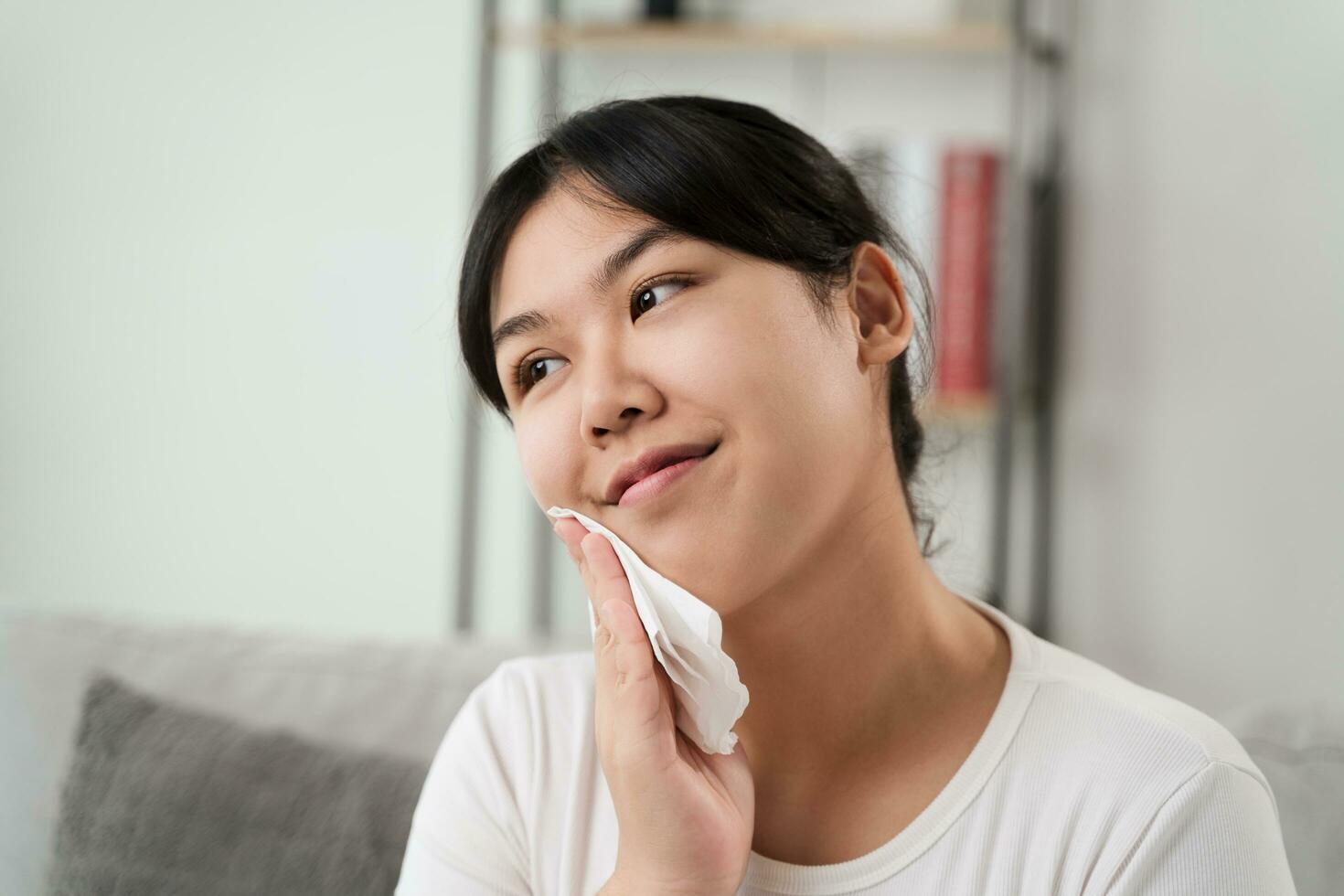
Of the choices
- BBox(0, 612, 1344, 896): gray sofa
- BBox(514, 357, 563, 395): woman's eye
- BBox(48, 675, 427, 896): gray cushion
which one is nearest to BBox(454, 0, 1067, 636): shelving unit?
BBox(0, 612, 1344, 896): gray sofa

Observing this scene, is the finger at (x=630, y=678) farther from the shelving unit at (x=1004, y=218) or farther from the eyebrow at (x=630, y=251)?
the shelving unit at (x=1004, y=218)

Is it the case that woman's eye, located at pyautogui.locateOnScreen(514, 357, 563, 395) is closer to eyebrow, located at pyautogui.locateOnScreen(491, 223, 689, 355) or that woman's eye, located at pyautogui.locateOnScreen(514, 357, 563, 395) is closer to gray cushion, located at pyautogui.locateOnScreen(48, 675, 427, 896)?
eyebrow, located at pyautogui.locateOnScreen(491, 223, 689, 355)

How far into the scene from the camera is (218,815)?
121 centimetres

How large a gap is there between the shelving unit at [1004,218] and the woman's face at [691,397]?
1.15m

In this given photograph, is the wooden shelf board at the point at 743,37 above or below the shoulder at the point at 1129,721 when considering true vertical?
Answer: above

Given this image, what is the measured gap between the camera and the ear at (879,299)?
1.11 metres

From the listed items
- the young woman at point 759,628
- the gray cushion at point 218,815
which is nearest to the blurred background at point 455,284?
the gray cushion at point 218,815

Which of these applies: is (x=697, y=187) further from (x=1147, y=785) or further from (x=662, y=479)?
(x=1147, y=785)

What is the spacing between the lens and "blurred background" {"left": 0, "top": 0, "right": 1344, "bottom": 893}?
1.80m

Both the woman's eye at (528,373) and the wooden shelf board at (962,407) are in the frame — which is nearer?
the woman's eye at (528,373)

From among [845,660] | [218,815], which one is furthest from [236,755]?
[845,660]

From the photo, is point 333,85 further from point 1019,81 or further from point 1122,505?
point 1122,505

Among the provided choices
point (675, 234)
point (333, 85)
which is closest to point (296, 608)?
point (333, 85)

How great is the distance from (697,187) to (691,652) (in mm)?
367
